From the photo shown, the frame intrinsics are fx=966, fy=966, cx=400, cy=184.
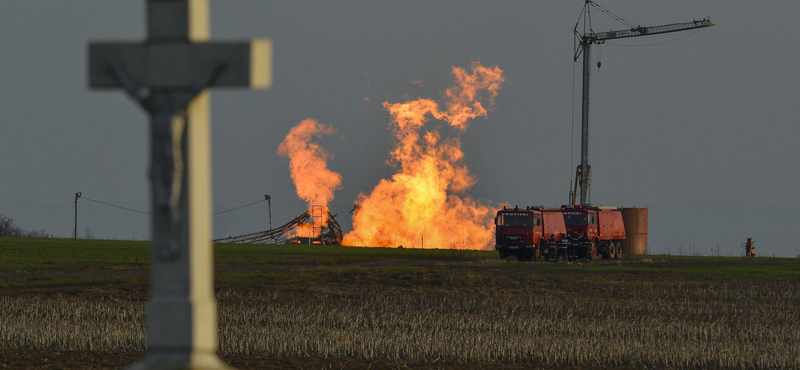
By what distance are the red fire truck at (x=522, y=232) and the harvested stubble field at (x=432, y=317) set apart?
6900 mm

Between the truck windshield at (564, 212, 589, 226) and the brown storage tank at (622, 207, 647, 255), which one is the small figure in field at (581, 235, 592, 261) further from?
the brown storage tank at (622, 207, 647, 255)

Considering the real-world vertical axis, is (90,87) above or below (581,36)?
below

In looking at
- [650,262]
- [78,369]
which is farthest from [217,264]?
[78,369]

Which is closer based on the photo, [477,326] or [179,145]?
[179,145]

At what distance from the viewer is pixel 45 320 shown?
2080 centimetres

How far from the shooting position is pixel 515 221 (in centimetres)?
5197

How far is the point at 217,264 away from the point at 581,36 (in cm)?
5501

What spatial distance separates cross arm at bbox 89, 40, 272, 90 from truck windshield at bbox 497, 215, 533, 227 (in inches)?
1861

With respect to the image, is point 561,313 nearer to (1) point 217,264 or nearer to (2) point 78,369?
(2) point 78,369

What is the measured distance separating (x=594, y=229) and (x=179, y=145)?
54.6m

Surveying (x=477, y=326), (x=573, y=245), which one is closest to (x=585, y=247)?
(x=573, y=245)

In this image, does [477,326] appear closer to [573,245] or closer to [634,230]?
[573,245]

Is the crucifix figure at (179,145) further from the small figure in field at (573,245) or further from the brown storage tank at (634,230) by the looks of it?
the brown storage tank at (634,230)

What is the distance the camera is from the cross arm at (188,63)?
5039 mm
